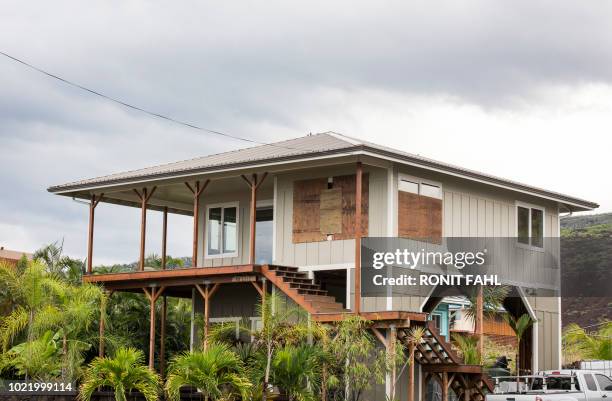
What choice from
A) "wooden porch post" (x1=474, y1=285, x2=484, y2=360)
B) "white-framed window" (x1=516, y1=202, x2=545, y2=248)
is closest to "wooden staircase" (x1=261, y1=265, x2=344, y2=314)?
"wooden porch post" (x1=474, y1=285, x2=484, y2=360)

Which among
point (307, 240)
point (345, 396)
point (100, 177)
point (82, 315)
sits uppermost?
point (100, 177)

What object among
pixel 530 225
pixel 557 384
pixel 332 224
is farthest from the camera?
pixel 530 225

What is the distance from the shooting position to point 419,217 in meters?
27.7

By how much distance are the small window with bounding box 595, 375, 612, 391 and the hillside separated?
4835 centimetres

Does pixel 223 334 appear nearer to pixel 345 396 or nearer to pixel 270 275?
pixel 270 275

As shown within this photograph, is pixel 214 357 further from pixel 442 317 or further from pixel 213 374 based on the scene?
pixel 442 317

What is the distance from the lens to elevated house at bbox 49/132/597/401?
26.5 m

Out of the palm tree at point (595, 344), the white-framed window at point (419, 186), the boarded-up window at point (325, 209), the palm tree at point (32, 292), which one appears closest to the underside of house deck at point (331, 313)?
the boarded-up window at point (325, 209)

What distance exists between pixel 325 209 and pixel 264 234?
3.69m

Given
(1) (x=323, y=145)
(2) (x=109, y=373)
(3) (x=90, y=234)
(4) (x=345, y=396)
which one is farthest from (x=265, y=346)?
(3) (x=90, y=234)

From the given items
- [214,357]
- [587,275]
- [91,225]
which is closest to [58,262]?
[91,225]

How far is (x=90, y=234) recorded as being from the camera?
3272 centimetres

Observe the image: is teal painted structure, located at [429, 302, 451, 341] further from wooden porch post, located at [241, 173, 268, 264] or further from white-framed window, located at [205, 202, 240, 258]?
wooden porch post, located at [241, 173, 268, 264]

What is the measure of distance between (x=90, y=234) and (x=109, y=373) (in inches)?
340
